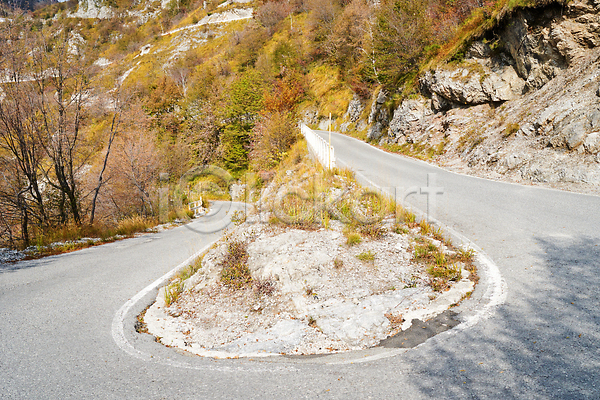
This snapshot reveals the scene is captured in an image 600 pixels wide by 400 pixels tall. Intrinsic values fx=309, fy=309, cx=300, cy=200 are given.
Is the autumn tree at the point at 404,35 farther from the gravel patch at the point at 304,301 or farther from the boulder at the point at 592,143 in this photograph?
the gravel patch at the point at 304,301

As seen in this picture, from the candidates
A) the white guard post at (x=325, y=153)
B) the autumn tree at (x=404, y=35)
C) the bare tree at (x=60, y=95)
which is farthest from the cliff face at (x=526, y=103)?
the bare tree at (x=60, y=95)

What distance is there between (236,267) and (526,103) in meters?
14.6

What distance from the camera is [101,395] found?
2.65 m

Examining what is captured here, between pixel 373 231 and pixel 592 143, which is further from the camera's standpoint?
pixel 592 143

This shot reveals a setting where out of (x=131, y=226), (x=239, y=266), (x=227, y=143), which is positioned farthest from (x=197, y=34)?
(x=239, y=266)

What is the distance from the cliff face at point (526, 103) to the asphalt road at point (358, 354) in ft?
18.1

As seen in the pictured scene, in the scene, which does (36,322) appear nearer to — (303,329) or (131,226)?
(303,329)

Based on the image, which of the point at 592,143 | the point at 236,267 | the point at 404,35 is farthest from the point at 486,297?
the point at 404,35

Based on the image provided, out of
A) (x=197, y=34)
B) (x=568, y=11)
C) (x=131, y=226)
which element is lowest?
(x=131, y=226)

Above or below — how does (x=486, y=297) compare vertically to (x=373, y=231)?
below

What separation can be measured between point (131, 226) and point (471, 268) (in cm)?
1054

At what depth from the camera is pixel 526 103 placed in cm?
1334

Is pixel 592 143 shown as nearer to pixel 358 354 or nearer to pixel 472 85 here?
pixel 472 85

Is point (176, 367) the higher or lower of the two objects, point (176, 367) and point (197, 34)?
the lower
